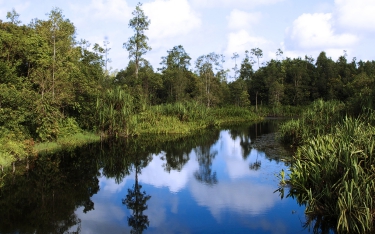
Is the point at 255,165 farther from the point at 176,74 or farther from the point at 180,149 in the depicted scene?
the point at 176,74

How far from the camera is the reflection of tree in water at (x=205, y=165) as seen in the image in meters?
10.2

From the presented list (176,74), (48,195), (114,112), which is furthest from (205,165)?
(176,74)

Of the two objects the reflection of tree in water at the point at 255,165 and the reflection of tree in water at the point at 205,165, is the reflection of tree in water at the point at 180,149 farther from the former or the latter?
the reflection of tree in water at the point at 255,165

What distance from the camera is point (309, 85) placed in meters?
43.4

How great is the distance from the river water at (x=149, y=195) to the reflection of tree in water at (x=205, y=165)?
0.13 ft

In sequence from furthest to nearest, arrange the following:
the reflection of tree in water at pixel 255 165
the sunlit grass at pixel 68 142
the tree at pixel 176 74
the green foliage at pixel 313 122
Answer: the tree at pixel 176 74 → the green foliage at pixel 313 122 → the sunlit grass at pixel 68 142 → the reflection of tree in water at pixel 255 165

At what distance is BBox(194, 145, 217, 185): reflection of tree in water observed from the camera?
10.2m

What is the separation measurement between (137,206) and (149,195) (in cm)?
91

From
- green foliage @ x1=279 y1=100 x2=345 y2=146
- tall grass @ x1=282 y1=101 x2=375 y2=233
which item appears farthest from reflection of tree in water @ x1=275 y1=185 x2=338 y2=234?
green foliage @ x1=279 y1=100 x2=345 y2=146

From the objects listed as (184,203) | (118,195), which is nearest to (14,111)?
(118,195)

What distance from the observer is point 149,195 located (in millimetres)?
8688

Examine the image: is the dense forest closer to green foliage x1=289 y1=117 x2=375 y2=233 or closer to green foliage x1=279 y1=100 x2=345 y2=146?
green foliage x1=279 y1=100 x2=345 y2=146

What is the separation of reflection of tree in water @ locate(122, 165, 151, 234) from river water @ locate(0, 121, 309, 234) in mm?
21

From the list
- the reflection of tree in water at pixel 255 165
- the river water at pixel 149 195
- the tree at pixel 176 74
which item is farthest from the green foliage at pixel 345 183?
the tree at pixel 176 74
